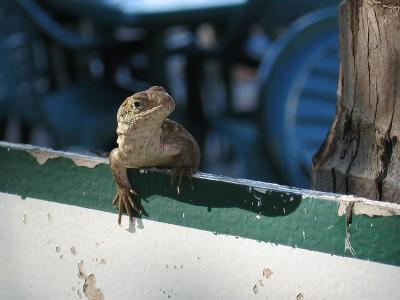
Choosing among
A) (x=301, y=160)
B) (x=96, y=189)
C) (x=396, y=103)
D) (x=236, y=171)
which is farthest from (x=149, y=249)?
(x=236, y=171)

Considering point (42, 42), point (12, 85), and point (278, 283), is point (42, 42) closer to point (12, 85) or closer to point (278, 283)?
point (12, 85)

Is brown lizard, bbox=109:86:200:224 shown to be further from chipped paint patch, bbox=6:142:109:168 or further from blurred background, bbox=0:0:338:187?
blurred background, bbox=0:0:338:187

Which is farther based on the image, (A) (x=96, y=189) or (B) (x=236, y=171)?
(B) (x=236, y=171)

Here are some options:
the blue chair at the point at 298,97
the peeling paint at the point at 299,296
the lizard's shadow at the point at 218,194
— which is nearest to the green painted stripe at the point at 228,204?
the lizard's shadow at the point at 218,194

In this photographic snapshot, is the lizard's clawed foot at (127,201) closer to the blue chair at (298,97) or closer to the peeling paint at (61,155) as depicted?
the peeling paint at (61,155)

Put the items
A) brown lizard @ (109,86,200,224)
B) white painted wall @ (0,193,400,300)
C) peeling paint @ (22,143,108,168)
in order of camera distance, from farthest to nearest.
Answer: peeling paint @ (22,143,108,168)
brown lizard @ (109,86,200,224)
white painted wall @ (0,193,400,300)

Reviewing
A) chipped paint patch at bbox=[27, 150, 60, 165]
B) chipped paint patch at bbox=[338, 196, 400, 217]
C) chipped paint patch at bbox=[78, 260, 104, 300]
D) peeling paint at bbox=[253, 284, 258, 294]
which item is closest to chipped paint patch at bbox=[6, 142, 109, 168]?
chipped paint patch at bbox=[27, 150, 60, 165]
